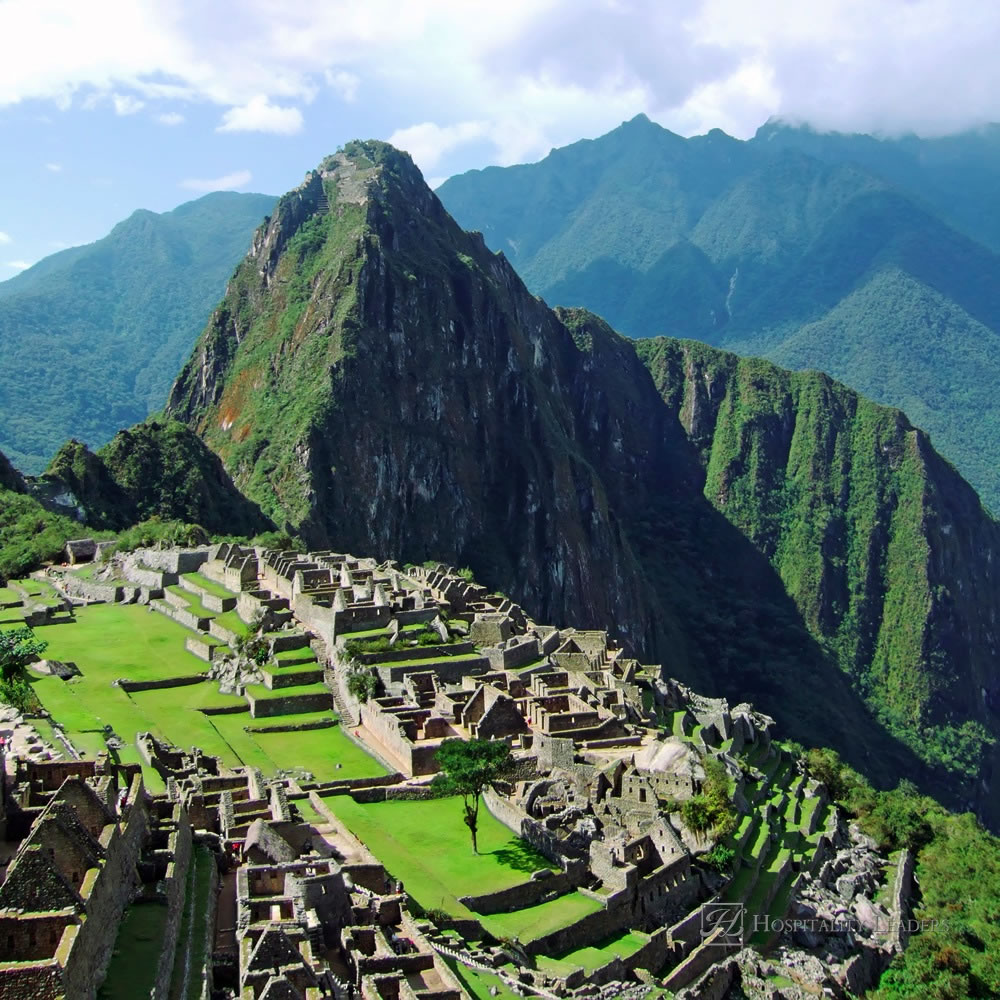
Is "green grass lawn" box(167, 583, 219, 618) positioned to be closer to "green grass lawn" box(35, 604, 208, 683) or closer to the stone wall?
"green grass lawn" box(35, 604, 208, 683)

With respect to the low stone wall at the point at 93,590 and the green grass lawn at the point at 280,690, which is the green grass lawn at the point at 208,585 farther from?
the green grass lawn at the point at 280,690

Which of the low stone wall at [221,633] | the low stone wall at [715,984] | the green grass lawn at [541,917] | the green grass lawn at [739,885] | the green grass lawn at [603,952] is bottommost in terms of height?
the low stone wall at [715,984]

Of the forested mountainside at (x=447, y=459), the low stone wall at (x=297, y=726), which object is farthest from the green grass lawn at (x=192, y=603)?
the forested mountainside at (x=447, y=459)

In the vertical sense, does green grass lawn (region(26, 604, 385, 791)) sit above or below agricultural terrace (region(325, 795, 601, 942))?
above

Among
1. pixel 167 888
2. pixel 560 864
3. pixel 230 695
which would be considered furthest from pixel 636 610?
pixel 167 888

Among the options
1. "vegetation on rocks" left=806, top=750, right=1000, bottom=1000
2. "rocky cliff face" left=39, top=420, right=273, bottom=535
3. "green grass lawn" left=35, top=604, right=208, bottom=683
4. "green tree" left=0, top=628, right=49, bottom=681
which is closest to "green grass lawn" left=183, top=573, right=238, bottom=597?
"green grass lawn" left=35, top=604, right=208, bottom=683

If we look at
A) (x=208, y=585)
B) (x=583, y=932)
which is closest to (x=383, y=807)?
(x=583, y=932)

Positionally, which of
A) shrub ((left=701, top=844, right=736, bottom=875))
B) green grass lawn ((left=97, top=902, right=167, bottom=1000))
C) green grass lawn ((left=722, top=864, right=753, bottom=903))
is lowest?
green grass lawn ((left=722, top=864, right=753, bottom=903))
